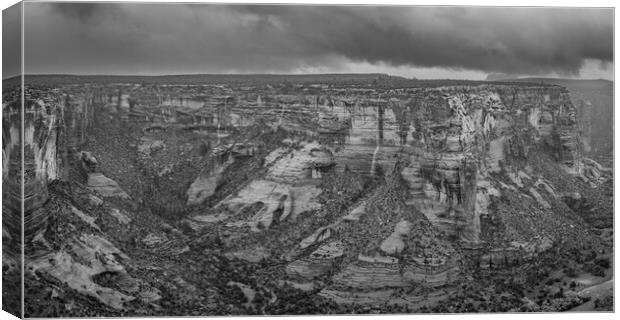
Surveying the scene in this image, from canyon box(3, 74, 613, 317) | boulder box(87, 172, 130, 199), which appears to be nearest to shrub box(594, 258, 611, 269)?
canyon box(3, 74, 613, 317)

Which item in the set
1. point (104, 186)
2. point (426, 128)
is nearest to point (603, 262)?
point (426, 128)

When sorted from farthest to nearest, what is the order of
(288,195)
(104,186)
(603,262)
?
(603,262) → (288,195) → (104,186)

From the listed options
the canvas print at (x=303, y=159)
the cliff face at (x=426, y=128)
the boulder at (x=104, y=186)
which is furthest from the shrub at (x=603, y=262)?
the boulder at (x=104, y=186)

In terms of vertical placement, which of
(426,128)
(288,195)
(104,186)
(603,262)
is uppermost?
(426,128)

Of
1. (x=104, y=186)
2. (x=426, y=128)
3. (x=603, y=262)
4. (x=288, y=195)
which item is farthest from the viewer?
(x=603, y=262)

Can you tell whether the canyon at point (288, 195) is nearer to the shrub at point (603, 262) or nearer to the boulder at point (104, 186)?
the boulder at point (104, 186)

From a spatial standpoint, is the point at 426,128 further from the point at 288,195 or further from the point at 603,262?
the point at 603,262
